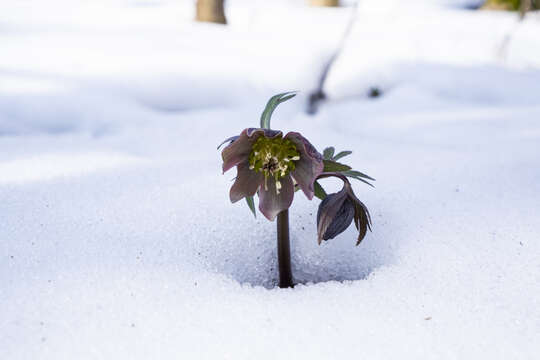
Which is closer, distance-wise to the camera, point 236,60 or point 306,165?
point 306,165

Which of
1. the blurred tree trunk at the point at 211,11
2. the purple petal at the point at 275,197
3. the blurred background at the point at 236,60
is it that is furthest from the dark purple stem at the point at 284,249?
the blurred tree trunk at the point at 211,11

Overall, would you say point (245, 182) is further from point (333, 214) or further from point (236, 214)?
point (236, 214)

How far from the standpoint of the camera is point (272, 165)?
57cm

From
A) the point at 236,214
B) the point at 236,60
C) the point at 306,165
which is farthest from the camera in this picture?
the point at 236,60

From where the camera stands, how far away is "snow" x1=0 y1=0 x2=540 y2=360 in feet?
1.81

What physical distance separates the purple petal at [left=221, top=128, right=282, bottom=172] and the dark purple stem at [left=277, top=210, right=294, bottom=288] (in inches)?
3.5

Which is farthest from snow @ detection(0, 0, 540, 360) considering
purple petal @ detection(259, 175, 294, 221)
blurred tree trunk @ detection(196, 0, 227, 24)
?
blurred tree trunk @ detection(196, 0, 227, 24)

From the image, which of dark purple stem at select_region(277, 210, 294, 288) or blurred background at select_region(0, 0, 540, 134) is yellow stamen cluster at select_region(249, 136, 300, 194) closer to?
dark purple stem at select_region(277, 210, 294, 288)

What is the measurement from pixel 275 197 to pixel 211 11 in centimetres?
213

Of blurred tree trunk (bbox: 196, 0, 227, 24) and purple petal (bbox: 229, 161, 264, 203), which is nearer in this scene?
purple petal (bbox: 229, 161, 264, 203)

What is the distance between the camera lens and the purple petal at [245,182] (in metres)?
0.58

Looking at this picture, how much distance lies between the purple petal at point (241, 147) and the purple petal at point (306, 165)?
26 mm

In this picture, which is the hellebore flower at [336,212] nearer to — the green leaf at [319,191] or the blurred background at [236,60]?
the green leaf at [319,191]

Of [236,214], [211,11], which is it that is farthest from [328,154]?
[211,11]
